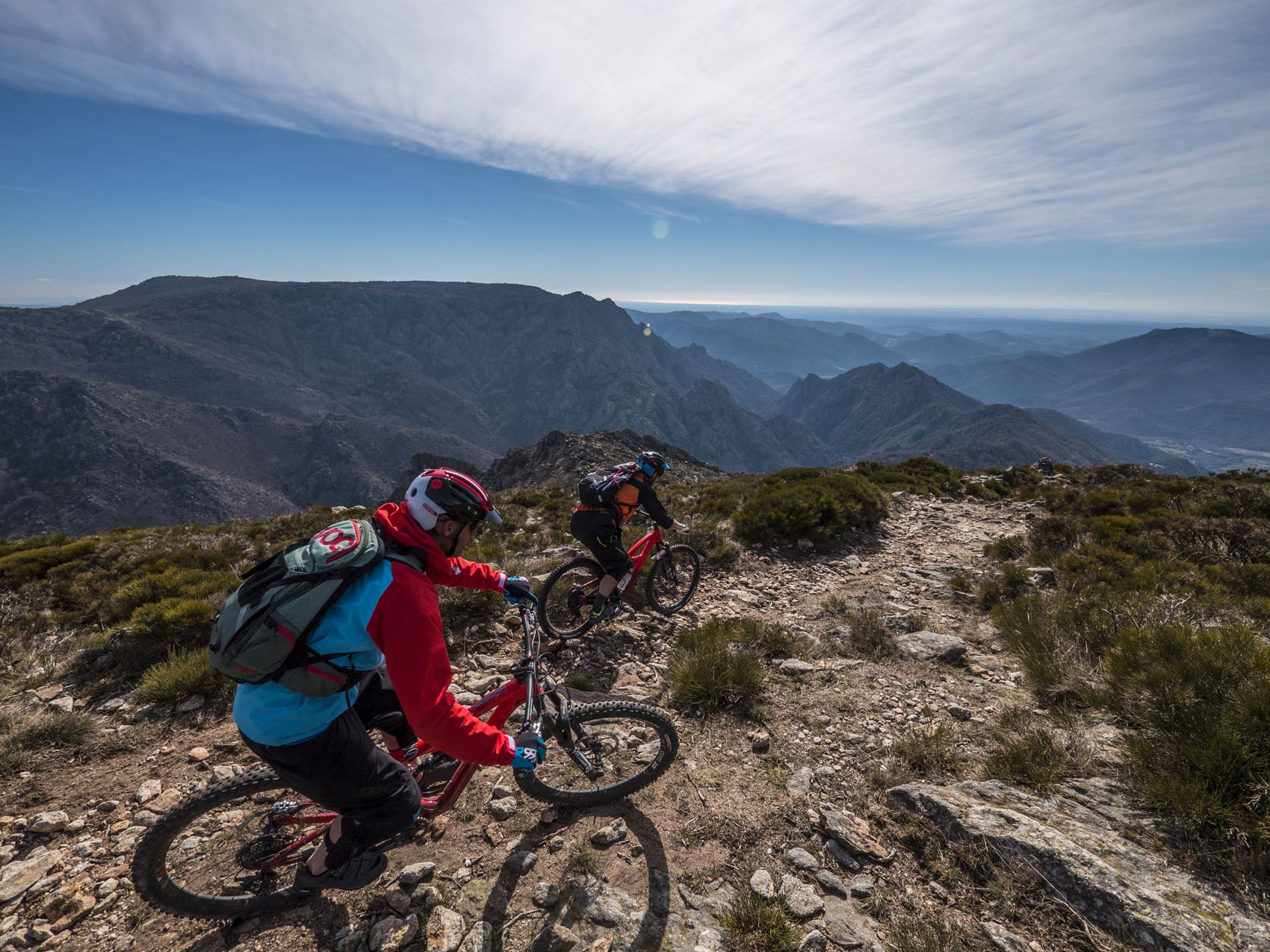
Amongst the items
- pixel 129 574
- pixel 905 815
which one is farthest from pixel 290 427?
pixel 905 815

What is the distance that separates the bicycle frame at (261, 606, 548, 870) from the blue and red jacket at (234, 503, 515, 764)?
0.75 meters

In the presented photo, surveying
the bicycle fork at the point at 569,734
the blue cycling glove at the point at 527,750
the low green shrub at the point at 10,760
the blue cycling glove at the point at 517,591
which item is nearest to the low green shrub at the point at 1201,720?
the bicycle fork at the point at 569,734

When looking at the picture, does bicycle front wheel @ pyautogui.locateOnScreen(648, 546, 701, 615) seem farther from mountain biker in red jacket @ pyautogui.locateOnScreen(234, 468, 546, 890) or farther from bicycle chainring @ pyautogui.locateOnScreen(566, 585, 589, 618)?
mountain biker in red jacket @ pyautogui.locateOnScreen(234, 468, 546, 890)

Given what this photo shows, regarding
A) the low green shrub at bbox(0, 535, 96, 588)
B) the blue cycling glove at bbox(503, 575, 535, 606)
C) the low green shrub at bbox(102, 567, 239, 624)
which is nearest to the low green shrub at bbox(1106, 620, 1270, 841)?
the blue cycling glove at bbox(503, 575, 535, 606)

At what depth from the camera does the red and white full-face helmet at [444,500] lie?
329cm

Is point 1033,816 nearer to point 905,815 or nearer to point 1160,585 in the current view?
point 905,815

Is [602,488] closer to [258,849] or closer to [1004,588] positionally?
[258,849]

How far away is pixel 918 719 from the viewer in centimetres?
550

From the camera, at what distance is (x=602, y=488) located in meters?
7.51

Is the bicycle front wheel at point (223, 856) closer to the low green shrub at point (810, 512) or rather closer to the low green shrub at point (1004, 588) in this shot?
the low green shrub at point (810, 512)

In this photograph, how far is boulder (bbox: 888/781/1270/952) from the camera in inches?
113

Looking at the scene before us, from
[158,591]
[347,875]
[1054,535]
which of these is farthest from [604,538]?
[1054,535]

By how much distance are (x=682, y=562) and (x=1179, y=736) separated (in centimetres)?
624

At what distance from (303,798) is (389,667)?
324cm
